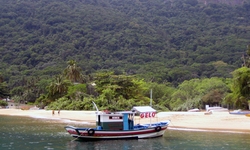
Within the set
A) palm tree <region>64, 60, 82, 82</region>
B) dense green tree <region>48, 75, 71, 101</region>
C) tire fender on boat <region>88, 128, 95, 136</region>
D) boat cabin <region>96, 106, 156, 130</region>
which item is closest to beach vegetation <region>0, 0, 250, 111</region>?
dense green tree <region>48, 75, 71, 101</region>

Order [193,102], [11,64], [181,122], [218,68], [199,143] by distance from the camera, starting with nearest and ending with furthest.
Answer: [199,143] → [181,122] → [193,102] → [218,68] → [11,64]

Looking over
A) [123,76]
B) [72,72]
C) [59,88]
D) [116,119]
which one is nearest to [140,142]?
[116,119]

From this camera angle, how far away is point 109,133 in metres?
32.6

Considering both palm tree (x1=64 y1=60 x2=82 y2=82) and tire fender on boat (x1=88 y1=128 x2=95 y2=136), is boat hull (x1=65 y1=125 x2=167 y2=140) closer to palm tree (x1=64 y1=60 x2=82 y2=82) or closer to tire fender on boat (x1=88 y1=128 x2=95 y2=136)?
tire fender on boat (x1=88 y1=128 x2=95 y2=136)

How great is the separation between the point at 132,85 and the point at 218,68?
7905cm

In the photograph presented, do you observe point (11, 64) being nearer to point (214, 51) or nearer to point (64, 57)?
point (64, 57)

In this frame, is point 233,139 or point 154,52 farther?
point 154,52

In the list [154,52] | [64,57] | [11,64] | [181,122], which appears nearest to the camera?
[181,122]

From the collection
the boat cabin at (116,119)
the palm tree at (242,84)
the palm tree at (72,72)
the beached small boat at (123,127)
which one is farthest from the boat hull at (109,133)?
the palm tree at (72,72)

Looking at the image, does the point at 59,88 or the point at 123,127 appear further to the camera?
the point at 59,88

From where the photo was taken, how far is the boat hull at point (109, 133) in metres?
32.2

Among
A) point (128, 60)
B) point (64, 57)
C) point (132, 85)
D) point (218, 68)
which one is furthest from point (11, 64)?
point (132, 85)

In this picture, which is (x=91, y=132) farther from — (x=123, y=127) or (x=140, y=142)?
(x=140, y=142)

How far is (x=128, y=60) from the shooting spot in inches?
7165
